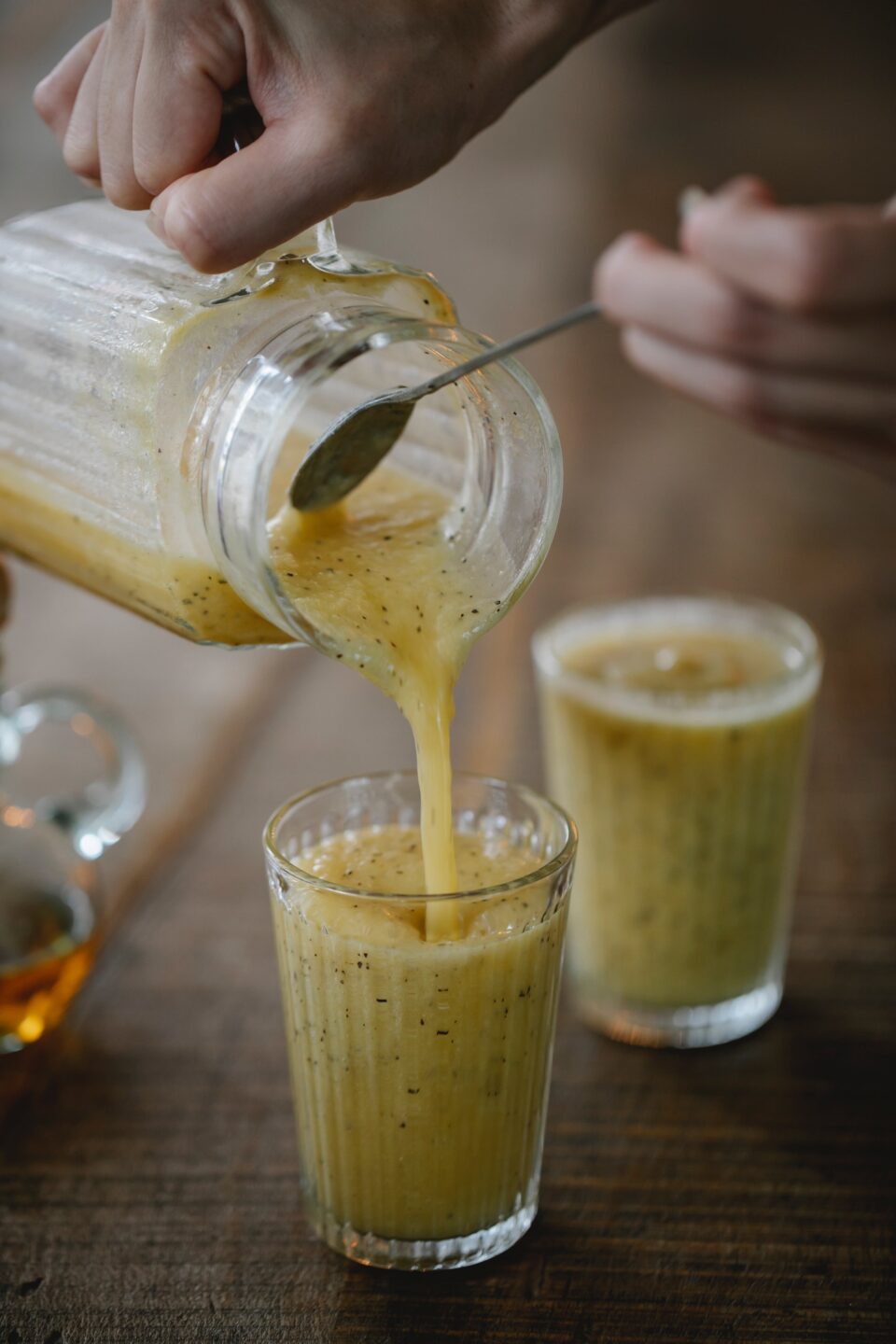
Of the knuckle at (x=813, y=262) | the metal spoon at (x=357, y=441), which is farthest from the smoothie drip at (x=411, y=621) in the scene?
the knuckle at (x=813, y=262)

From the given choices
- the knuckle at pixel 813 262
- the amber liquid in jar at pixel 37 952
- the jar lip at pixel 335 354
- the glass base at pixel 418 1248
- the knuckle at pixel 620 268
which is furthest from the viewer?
the knuckle at pixel 620 268

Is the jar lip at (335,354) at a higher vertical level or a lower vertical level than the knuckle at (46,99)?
lower

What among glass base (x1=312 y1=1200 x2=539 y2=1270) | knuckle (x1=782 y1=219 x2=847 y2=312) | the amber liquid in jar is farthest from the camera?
knuckle (x1=782 y1=219 x2=847 y2=312)

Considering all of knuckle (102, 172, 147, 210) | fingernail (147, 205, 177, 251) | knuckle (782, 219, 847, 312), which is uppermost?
knuckle (102, 172, 147, 210)

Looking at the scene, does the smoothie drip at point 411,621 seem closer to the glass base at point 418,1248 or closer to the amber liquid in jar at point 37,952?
the glass base at point 418,1248

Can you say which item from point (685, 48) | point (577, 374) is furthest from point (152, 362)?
point (685, 48)

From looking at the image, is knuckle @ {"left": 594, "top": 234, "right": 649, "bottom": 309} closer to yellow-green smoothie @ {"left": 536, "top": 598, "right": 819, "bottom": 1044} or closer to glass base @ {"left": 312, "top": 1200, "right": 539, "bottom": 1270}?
yellow-green smoothie @ {"left": 536, "top": 598, "right": 819, "bottom": 1044}

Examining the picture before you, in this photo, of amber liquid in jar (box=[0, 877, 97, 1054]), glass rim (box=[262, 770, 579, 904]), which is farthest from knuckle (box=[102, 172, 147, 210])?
amber liquid in jar (box=[0, 877, 97, 1054])

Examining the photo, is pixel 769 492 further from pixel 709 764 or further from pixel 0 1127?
pixel 0 1127
